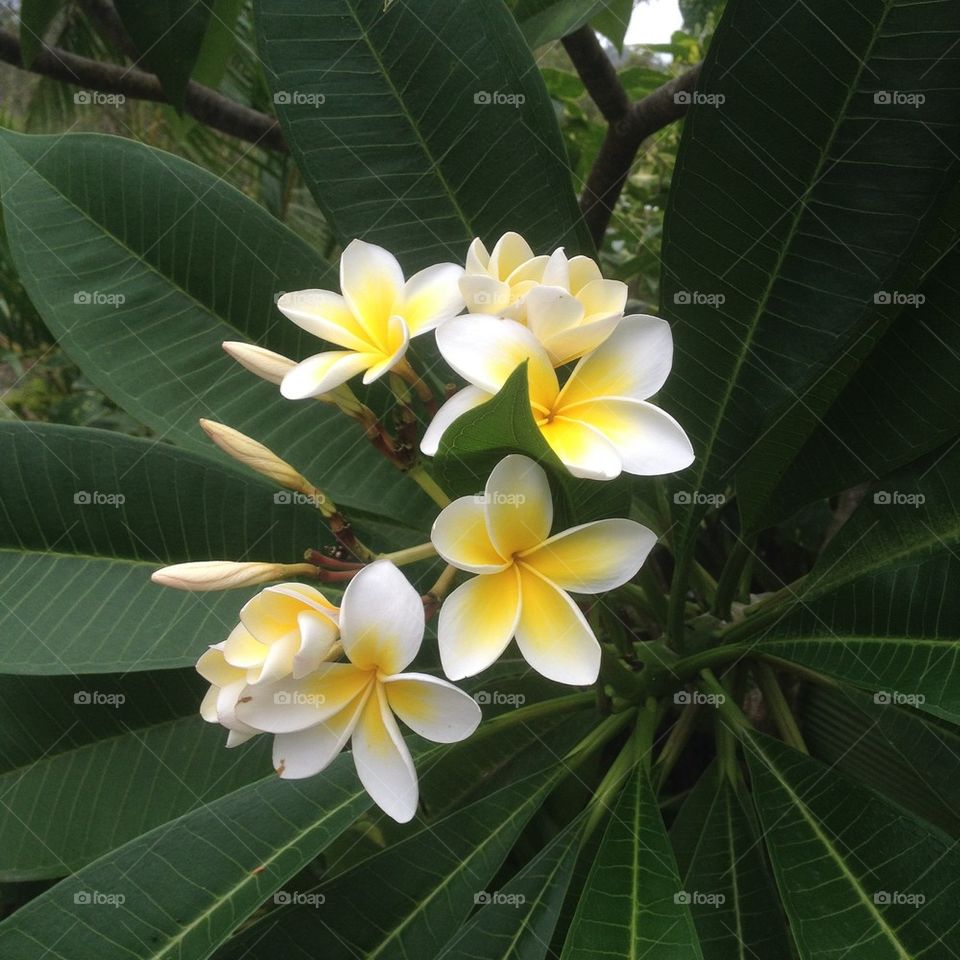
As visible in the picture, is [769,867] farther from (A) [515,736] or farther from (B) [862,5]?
(B) [862,5]

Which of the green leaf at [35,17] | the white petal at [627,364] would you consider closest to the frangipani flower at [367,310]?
the white petal at [627,364]

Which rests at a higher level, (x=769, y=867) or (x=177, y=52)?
(x=177, y=52)

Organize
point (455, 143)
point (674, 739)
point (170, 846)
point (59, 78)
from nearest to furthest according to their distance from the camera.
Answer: point (170, 846), point (455, 143), point (674, 739), point (59, 78)

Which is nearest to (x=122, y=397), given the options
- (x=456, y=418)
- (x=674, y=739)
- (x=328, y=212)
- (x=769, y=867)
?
(x=328, y=212)

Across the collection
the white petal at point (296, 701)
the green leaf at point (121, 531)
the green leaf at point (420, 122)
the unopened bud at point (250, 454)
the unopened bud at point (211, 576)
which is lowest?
the green leaf at point (121, 531)

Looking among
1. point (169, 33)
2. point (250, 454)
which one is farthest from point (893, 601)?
point (169, 33)

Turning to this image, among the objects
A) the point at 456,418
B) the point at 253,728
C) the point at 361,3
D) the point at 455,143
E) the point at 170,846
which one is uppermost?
the point at 361,3

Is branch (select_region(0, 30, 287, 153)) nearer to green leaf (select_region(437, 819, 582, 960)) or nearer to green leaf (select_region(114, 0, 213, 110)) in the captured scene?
green leaf (select_region(114, 0, 213, 110))

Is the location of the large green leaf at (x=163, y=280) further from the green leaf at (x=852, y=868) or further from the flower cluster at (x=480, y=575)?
the green leaf at (x=852, y=868)
